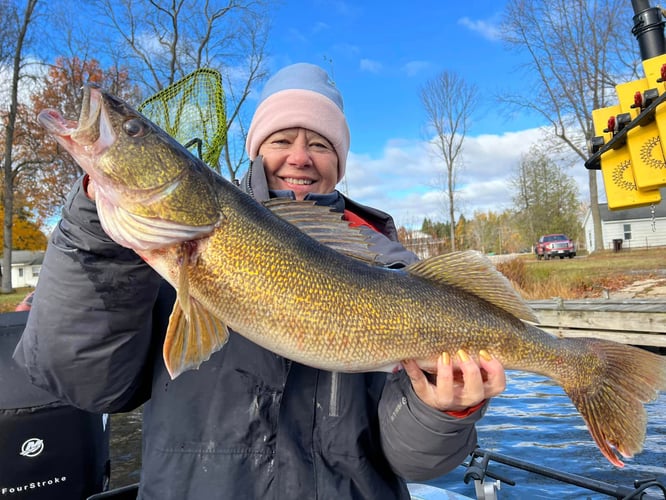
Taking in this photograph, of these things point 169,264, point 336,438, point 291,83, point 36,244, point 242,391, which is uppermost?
point 36,244

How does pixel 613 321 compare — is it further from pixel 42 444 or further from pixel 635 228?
pixel 635 228

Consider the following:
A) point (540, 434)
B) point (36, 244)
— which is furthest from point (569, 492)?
point (36, 244)

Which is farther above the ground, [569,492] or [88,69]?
[88,69]

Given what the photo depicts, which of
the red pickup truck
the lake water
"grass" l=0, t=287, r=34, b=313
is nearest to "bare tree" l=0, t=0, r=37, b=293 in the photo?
"grass" l=0, t=287, r=34, b=313

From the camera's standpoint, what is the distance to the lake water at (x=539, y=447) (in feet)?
16.2

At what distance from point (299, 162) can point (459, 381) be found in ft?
4.68

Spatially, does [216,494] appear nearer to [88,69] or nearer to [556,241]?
[88,69]

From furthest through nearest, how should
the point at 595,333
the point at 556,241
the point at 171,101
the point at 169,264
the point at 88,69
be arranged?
the point at 556,241 → the point at 88,69 → the point at 595,333 → the point at 171,101 → the point at 169,264

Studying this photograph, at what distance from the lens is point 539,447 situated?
597 centimetres

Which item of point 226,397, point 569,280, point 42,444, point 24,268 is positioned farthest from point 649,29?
point 24,268

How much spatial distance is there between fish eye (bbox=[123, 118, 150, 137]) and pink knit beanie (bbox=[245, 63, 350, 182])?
1.03 meters

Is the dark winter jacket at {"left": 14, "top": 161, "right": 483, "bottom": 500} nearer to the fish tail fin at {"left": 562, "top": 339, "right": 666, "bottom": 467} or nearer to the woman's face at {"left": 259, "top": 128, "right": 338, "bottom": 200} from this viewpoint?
the fish tail fin at {"left": 562, "top": 339, "right": 666, "bottom": 467}

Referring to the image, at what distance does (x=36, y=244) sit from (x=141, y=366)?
48078 mm

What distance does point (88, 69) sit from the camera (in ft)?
70.0
